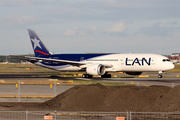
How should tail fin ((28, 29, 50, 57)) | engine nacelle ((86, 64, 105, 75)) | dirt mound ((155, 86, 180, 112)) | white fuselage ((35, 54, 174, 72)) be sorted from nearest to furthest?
dirt mound ((155, 86, 180, 112))
white fuselage ((35, 54, 174, 72))
engine nacelle ((86, 64, 105, 75))
tail fin ((28, 29, 50, 57))

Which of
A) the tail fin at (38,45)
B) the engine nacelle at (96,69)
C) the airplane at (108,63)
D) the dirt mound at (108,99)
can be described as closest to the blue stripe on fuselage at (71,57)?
the airplane at (108,63)

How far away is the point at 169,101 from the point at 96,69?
33751 millimetres

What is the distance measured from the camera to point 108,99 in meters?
21.0

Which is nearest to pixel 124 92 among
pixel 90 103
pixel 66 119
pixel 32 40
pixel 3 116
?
pixel 90 103

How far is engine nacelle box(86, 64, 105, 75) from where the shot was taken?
5238 cm

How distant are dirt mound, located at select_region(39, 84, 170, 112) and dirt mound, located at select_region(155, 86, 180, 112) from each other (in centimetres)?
15

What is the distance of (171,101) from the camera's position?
18.7 meters

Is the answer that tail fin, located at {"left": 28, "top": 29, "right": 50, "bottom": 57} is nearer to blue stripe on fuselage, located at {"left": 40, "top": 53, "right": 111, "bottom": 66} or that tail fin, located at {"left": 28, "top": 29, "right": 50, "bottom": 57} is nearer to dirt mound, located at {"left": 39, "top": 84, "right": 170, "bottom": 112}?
blue stripe on fuselage, located at {"left": 40, "top": 53, "right": 111, "bottom": 66}

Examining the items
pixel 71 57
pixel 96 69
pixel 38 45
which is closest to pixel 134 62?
pixel 96 69

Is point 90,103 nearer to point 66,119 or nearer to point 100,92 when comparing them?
point 100,92

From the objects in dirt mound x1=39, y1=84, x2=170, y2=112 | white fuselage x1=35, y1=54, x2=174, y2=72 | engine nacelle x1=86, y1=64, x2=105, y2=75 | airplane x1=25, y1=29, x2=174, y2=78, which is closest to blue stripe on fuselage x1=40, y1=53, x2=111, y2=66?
airplane x1=25, y1=29, x2=174, y2=78

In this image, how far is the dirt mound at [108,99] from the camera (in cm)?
1975

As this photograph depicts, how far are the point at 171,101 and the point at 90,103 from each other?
564cm

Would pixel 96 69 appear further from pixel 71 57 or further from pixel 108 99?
pixel 108 99
